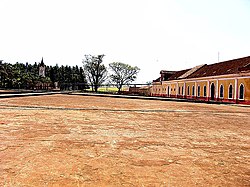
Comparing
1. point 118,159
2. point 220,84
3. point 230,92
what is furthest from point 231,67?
point 118,159

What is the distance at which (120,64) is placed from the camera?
7350 cm

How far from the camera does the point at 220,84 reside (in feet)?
105

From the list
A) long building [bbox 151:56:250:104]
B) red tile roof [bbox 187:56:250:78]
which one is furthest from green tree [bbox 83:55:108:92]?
red tile roof [bbox 187:56:250:78]

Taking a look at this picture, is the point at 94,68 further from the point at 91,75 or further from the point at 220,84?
the point at 220,84

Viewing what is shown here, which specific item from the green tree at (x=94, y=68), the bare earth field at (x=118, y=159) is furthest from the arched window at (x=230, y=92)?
the green tree at (x=94, y=68)

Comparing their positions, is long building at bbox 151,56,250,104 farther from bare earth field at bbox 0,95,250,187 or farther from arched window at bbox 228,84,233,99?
bare earth field at bbox 0,95,250,187

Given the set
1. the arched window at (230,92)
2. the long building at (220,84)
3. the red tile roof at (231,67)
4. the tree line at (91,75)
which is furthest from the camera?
the tree line at (91,75)

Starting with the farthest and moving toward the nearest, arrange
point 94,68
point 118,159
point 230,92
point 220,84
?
point 94,68, point 220,84, point 230,92, point 118,159

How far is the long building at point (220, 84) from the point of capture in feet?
Result: 89.6

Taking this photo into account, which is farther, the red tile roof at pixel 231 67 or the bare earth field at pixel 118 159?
the red tile roof at pixel 231 67

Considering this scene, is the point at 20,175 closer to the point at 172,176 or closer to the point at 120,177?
the point at 120,177

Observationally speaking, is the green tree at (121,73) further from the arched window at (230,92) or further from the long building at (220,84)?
the arched window at (230,92)

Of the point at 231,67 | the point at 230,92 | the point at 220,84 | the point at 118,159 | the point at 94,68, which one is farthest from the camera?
the point at 94,68

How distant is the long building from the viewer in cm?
2730
